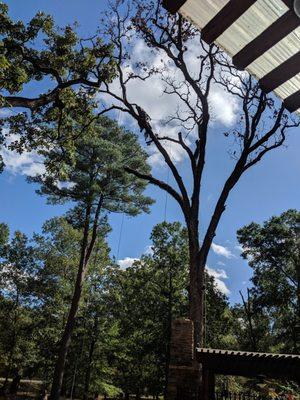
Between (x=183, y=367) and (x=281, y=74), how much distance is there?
8625mm

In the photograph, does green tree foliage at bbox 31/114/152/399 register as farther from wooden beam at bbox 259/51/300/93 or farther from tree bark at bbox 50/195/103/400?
wooden beam at bbox 259/51/300/93

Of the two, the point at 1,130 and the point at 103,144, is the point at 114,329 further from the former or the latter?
the point at 1,130

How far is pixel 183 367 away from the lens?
9.14 meters

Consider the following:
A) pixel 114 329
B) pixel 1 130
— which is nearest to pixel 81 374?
pixel 114 329

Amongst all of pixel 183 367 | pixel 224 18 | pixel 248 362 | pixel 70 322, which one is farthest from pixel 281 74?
pixel 70 322

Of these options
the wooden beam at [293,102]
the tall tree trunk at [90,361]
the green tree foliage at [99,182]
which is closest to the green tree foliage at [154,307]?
the tall tree trunk at [90,361]

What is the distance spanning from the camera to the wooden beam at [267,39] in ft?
6.01

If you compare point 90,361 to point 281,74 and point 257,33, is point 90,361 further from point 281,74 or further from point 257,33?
point 257,33

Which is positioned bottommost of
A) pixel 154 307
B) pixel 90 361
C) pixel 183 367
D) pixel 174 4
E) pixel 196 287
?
pixel 90 361

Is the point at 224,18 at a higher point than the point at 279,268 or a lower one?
lower

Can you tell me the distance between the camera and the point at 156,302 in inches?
1047

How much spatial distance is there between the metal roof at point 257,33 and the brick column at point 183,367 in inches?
334

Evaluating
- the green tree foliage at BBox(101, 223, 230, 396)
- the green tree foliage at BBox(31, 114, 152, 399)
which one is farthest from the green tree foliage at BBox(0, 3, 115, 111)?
the green tree foliage at BBox(101, 223, 230, 396)

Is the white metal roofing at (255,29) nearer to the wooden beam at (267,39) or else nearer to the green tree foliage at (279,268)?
the wooden beam at (267,39)
